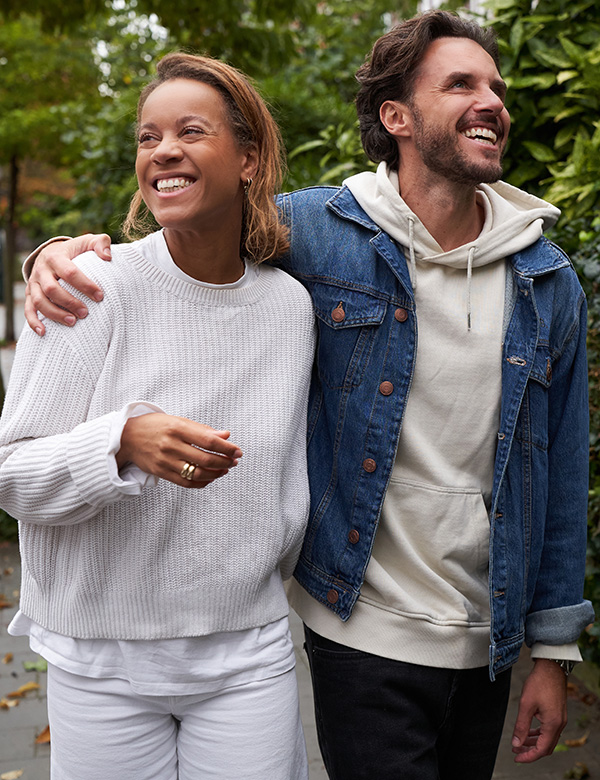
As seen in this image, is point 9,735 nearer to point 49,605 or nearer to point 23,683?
point 23,683

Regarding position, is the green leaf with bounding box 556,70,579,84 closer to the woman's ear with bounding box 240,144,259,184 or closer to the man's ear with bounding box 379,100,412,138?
the man's ear with bounding box 379,100,412,138

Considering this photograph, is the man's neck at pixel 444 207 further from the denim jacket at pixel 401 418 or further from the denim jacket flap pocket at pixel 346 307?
the denim jacket flap pocket at pixel 346 307

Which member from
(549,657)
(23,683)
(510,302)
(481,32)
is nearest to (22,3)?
(23,683)

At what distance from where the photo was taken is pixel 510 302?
7.95 feet

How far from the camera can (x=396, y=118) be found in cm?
256

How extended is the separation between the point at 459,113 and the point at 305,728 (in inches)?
116

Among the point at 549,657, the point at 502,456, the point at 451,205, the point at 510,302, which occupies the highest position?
the point at 451,205

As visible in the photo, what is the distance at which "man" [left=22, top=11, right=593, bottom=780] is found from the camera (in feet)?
7.67

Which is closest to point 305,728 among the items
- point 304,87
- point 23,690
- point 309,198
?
point 23,690

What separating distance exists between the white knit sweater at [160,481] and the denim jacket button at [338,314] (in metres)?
0.23

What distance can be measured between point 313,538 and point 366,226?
0.82 m

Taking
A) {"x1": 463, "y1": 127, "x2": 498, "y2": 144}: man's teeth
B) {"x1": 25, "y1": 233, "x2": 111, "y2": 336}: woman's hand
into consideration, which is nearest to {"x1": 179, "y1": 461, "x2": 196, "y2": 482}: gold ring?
{"x1": 25, "y1": 233, "x2": 111, "y2": 336}: woman's hand

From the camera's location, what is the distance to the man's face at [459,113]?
7.85ft

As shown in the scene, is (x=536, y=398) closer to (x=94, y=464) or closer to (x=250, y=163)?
(x=250, y=163)
